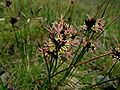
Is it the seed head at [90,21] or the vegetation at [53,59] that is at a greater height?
the seed head at [90,21]

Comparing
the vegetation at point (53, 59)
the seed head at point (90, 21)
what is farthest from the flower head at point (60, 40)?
the seed head at point (90, 21)

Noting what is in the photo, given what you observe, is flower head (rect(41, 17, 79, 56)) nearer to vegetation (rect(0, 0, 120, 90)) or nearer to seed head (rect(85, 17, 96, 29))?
vegetation (rect(0, 0, 120, 90))

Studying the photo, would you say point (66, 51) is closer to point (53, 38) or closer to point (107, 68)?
point (53, 38)

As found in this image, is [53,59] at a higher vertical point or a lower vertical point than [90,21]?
lower

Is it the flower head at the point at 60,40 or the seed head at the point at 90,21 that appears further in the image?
the seed head at the point at 90,21

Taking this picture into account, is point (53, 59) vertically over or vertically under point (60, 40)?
under

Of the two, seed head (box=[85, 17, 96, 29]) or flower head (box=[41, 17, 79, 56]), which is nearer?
flower head (box=[41, 17, 79, 56])

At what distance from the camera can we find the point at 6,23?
349cm

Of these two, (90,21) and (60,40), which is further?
(90,21)

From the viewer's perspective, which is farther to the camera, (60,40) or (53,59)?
(53,59)

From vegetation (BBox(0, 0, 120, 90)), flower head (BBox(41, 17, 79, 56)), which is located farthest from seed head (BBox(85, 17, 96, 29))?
flower head (BBox(41, 17, 79, 56))

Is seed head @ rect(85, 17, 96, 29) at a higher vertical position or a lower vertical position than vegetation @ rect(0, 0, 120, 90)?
higher

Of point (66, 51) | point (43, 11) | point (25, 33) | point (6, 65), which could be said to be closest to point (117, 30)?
point (43, 11)

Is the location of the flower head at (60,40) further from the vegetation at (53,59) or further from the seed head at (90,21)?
the seed head at (90,21)
